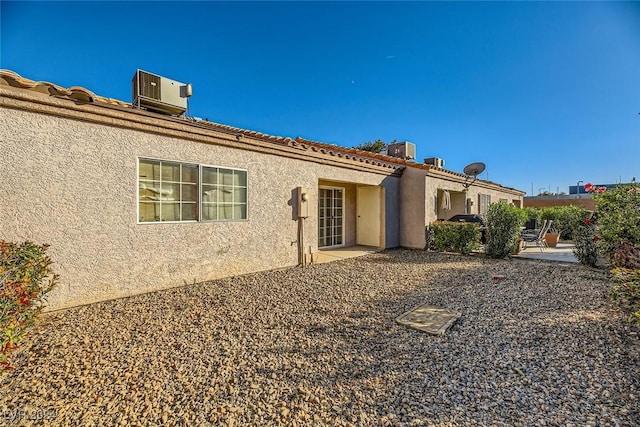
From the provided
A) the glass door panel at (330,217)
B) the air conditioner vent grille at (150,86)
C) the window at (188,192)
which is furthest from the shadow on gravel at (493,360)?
the air conditioner vent grille at (150,86)

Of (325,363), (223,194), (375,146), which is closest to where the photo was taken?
(325,363)

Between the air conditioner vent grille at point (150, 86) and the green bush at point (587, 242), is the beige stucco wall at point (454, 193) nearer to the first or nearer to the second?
the green bush at point (587, 242)

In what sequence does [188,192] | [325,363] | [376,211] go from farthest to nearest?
[376,211], [188,192], [325,363]

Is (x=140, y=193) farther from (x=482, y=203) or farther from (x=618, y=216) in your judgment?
(x=482, y=203)

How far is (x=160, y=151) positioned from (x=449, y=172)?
1392 centimetres

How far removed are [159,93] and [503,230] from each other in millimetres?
12843

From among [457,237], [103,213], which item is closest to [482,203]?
[457,237]

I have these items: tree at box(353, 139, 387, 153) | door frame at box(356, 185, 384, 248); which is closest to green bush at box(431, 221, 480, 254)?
door frame at box(356, 185, 384, 248)

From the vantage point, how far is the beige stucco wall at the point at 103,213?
5119mm

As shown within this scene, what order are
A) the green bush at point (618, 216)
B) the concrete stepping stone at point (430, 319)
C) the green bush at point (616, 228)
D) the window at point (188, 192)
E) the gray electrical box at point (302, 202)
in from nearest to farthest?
1. the concrete stepping stone at point (430, 319)
2. the window at point (188, 192)
3. the green bush at point (616, 228)
4. the green bush at point (618, 216)
5. the gray electrical box at point (302, 202)

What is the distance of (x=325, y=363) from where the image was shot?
379 centimetres

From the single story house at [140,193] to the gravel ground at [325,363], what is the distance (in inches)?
40.7

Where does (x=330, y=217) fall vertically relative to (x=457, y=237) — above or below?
above

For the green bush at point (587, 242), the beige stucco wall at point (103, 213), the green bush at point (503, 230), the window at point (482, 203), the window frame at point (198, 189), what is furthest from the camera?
the window at point (482, 203)
